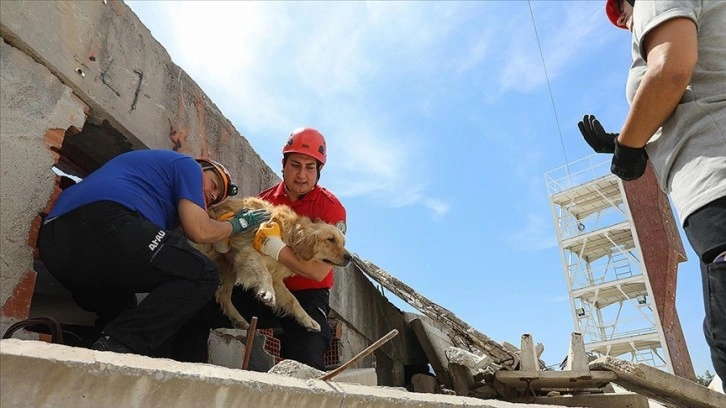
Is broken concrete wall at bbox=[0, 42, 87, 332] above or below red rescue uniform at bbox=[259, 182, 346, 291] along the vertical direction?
below

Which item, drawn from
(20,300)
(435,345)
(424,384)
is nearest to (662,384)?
(424,384)

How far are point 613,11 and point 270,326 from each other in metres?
2.86

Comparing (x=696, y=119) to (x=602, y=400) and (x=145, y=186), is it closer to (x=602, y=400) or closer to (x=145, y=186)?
(x=145, y=186)

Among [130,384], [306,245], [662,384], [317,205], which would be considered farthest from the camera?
[662,384]

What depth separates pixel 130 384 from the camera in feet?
4.33

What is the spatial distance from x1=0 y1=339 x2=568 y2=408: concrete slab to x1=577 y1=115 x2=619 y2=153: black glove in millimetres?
1493

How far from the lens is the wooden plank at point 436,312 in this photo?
20.5 ft

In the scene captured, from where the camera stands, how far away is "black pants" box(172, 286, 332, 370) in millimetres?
3410

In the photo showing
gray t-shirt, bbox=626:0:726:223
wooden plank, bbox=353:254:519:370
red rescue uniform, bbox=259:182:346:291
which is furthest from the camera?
wooden plank, bbox=353:254:519:370

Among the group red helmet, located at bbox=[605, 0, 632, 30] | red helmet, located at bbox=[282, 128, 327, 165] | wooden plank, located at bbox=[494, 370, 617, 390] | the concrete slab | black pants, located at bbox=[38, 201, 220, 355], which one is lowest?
the concrete slab

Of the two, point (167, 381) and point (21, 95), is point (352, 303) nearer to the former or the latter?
point (21, 95)

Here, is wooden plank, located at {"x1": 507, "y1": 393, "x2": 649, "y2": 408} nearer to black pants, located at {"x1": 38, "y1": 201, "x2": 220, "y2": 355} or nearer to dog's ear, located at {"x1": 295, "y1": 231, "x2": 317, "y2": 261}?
dog's ear, located at {"x1": 295, "y1": 231, "x2": 317, "y2": 261}

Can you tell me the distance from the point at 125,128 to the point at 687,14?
2964 millimetres

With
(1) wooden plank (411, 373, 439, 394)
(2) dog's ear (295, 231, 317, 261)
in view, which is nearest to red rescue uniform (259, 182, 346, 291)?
(2) dog's ear (295, 231, 317, 261)
